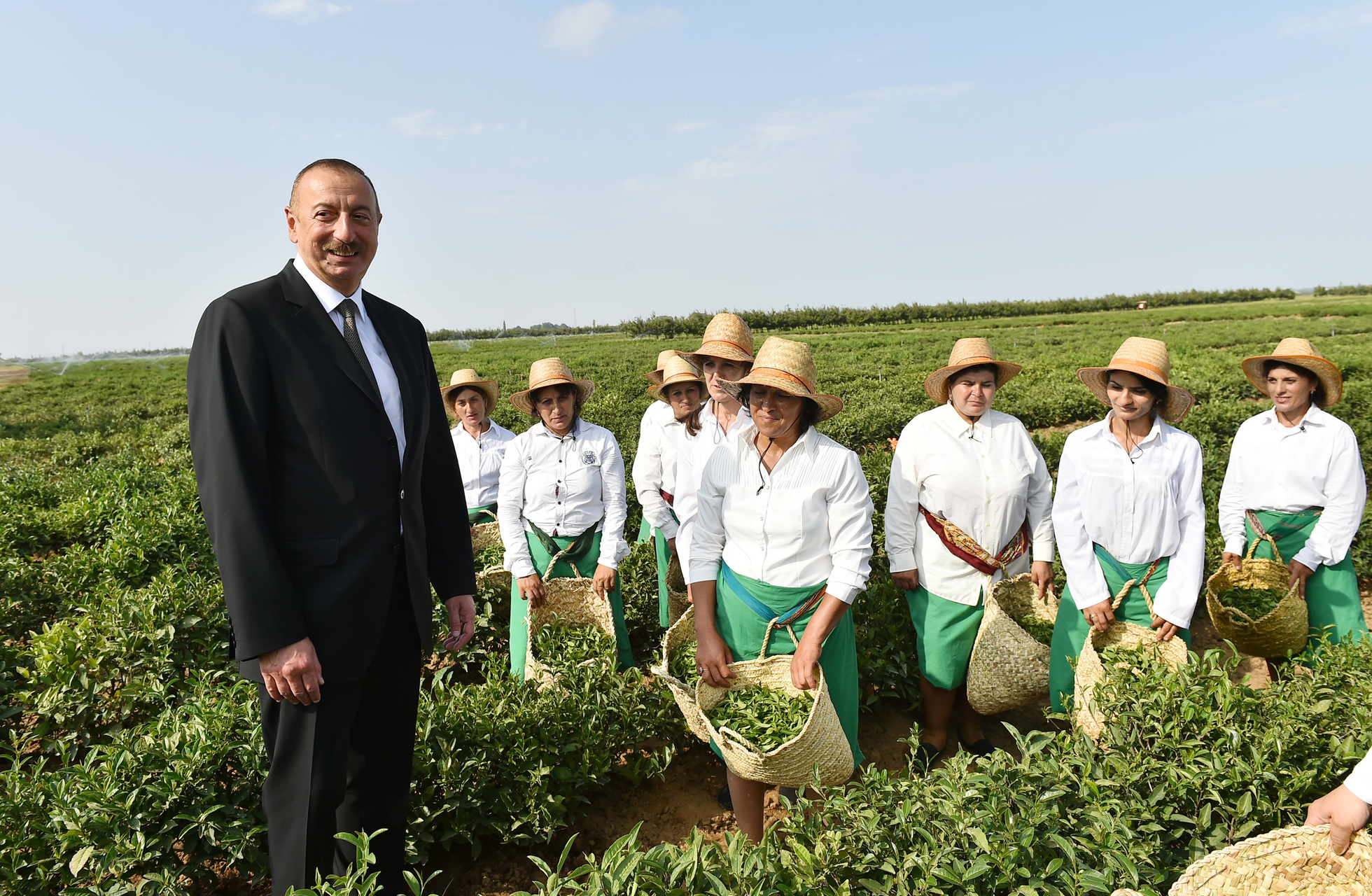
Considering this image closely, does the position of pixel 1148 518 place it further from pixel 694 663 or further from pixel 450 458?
pixel 450 458

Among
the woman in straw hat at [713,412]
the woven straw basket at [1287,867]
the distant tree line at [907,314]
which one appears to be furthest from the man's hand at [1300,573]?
the distant tree line at [907,314]

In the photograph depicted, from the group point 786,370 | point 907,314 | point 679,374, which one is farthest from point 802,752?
point 907,314

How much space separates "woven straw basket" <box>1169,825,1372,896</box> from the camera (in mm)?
1817

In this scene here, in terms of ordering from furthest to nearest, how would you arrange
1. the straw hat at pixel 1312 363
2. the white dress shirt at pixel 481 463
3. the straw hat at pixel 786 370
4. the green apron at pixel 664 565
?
the white dress shirt at pixel 481 463 < the green apron at pixel 664 565 < the straw hat at pixel 1312 363 < the straw hat at pixel 786 370

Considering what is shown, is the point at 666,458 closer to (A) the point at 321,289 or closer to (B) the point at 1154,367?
(B) the point at 1154,367

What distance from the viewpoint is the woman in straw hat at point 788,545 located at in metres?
2.85

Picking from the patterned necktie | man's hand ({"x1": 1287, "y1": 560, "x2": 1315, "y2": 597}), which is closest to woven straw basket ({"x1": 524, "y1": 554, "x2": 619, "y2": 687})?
the patterned necktie

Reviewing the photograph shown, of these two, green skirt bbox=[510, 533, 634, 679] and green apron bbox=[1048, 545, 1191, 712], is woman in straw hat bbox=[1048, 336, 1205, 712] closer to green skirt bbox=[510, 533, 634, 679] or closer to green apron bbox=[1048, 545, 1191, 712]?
green apron bbox=[1048, 545, 1191, 712]

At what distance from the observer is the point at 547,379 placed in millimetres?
4148

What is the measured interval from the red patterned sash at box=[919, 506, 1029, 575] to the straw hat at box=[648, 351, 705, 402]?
172 cm

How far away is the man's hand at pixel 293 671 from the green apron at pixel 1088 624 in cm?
313

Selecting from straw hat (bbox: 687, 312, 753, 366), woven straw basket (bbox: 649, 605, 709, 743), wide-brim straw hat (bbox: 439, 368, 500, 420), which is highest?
straw hat (bbox: 687, 312, 753, 366)

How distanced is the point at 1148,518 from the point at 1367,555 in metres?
4.46

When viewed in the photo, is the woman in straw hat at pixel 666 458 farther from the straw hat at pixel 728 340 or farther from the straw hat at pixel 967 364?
the straw hat at pixel 967 364
